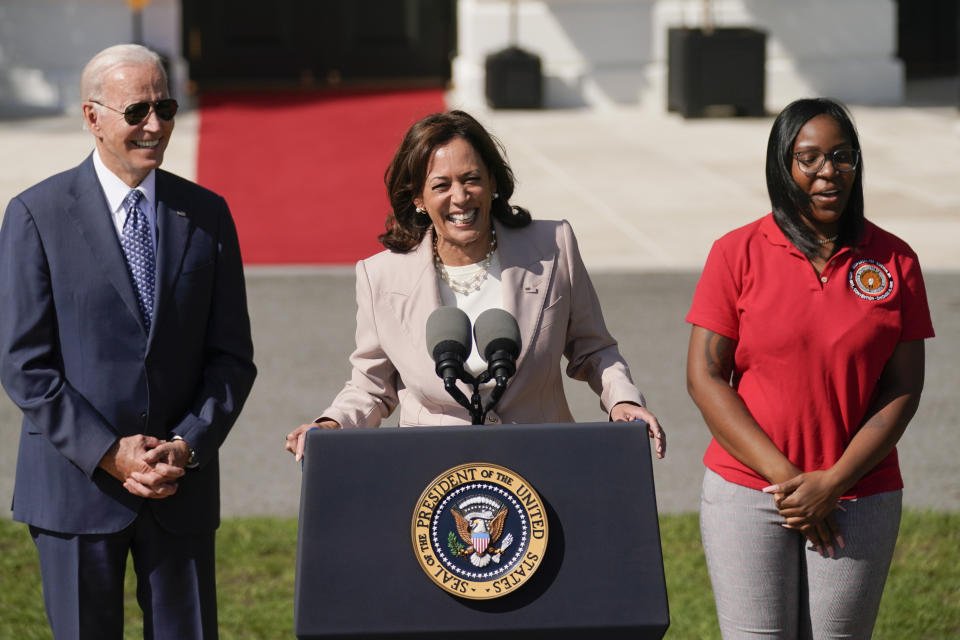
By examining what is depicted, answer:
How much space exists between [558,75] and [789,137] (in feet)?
53.1

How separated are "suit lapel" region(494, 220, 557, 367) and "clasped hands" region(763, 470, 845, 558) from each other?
775mm

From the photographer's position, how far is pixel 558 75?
64.5 feet

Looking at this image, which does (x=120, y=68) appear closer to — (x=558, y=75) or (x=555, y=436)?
(x=555, y=436)

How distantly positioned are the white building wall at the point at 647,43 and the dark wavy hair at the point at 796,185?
15756 millimetres

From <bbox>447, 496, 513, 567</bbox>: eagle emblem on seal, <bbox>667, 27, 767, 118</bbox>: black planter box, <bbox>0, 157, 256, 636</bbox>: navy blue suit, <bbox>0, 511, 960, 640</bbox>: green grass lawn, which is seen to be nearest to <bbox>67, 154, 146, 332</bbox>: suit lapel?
<bbox>0, 157, 256, 636</bbox>: navy blue suit

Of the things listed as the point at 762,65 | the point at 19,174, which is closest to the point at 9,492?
the point at 19,174

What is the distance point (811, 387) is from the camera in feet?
12.2

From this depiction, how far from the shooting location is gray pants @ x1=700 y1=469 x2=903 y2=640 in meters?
3.73

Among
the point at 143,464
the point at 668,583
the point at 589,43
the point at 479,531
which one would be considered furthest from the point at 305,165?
the point at 479,531

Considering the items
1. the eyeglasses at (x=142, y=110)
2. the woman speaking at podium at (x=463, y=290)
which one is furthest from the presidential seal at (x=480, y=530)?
the eyeglasses at (x=142, y=110)

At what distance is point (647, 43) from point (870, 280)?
1649 centimetres

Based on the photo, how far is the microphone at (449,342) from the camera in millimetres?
3248

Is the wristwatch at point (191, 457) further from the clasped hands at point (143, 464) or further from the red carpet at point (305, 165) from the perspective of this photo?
the red carpet at point (305, 165)

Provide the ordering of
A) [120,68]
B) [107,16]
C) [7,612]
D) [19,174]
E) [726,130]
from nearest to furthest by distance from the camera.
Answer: [120,68] → [7,612] → [19,174] → [726,130] → [107,16]
